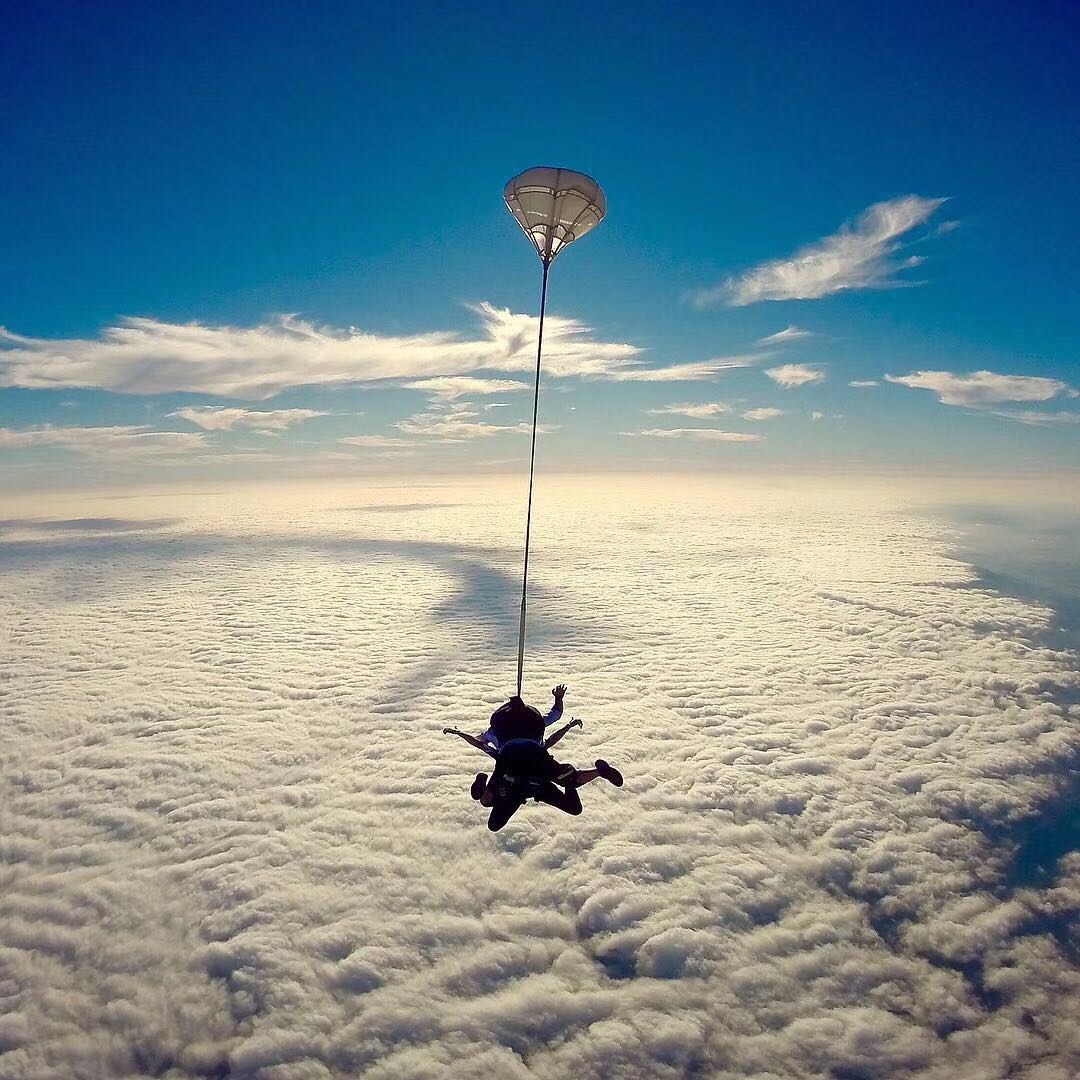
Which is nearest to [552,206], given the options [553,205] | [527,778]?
[553,205]

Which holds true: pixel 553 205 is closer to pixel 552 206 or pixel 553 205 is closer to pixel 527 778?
pixel 552 206

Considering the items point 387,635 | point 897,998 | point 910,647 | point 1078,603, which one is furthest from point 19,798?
point 1078,603

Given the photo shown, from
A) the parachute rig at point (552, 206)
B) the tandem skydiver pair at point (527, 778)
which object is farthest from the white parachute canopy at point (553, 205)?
the tandem skydiver pair at point (527, 778)

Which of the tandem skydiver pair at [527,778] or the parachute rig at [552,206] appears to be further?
the parachute rig at [552,206]

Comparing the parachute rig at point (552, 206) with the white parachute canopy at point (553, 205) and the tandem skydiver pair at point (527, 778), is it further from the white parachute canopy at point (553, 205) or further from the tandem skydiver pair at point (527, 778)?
the tandem skydiver pair at point (527, 778)

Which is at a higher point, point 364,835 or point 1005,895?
point 1005,895

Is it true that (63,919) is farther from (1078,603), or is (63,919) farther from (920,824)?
(1078,603)

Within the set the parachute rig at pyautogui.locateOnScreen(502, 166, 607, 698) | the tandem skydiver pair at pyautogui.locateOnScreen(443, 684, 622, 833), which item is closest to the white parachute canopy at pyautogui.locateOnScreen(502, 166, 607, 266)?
the parachute rig at pyautogui.locateOnScreen(502, 166, 607, 698)

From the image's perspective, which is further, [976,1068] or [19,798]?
[19,798]
